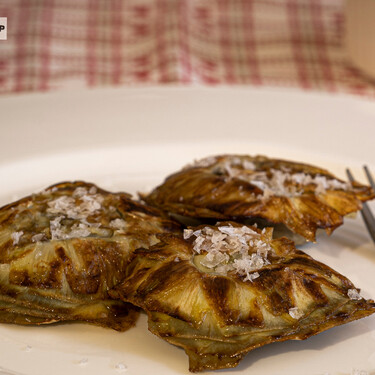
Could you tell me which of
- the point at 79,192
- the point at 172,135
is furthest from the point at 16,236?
the point at 172,135

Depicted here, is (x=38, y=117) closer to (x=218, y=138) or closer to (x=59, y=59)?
(x=218, y=138)

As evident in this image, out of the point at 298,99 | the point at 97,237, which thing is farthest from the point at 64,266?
the point at 298,99

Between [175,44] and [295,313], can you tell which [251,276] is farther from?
[175,44]
